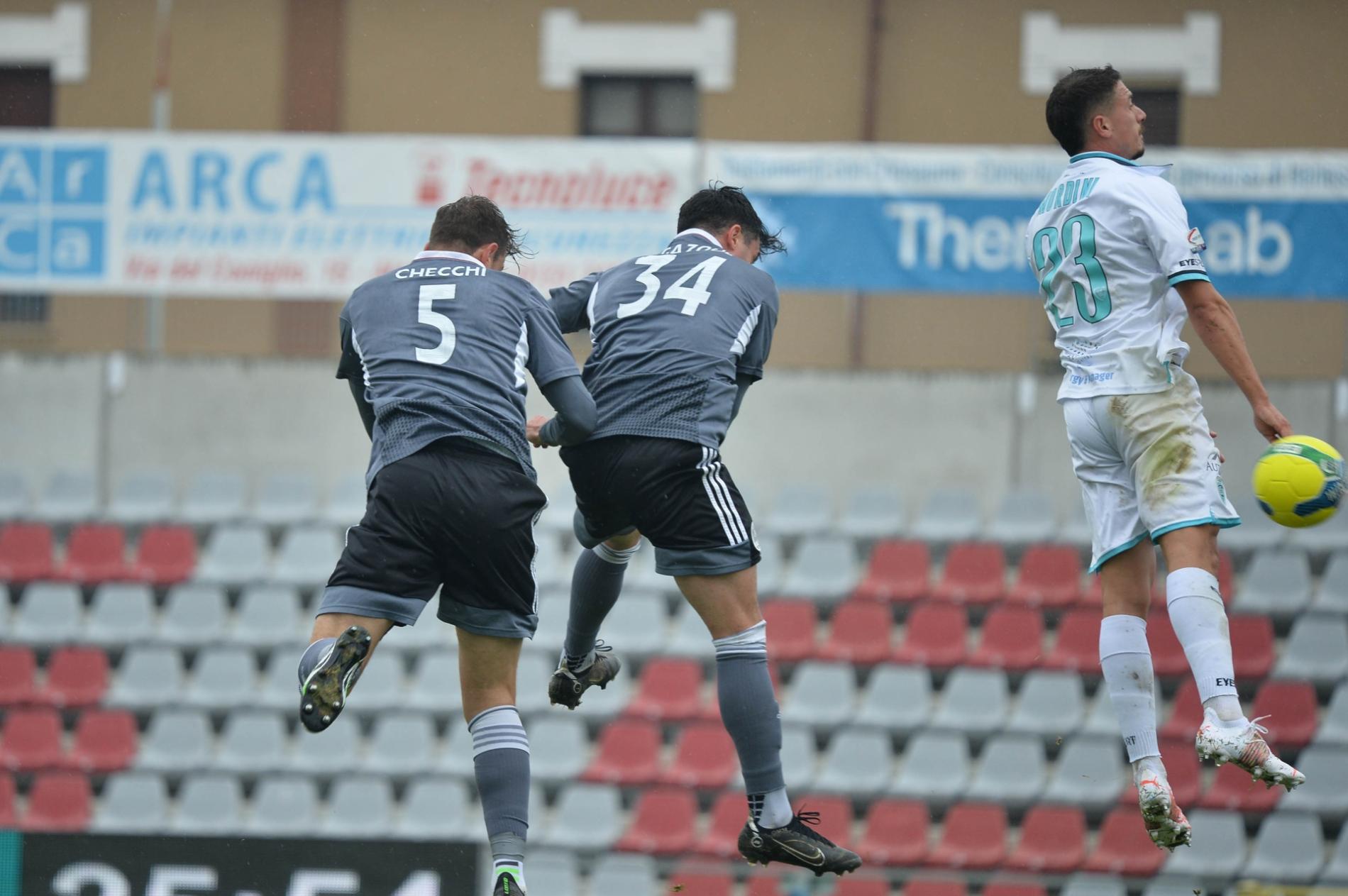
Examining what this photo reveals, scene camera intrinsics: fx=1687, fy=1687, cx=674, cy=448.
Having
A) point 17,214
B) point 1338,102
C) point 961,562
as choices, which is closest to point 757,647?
point 961,562

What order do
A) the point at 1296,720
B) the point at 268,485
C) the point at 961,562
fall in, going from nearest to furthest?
1. the point at 1296,720
2. the point at 961,562
3. the point at 268,485

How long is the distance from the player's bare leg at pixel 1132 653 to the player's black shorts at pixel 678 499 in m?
1.06

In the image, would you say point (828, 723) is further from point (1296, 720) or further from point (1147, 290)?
point (1147, 290)

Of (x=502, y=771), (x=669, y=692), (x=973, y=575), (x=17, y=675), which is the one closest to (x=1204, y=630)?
(x=502, y=771)

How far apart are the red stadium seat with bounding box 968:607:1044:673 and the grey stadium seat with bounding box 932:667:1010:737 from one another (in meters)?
0.10

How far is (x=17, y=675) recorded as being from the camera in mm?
10836

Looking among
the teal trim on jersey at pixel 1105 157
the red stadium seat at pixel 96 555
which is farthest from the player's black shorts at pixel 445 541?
the red stadium seat at pixel 96 555

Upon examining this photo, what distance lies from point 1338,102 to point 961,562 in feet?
14.6

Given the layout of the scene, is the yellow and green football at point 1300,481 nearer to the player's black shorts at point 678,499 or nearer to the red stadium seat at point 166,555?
the player's black shorts at point 678,499

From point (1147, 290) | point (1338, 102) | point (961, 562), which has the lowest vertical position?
point (961, 562)

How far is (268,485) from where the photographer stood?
1153cm

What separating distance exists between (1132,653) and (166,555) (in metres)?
7.92

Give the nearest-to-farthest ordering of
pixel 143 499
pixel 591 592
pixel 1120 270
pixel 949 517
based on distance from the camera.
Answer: pixel 1120 270 < pixel 591 592 < pixel 949 517 < pixel 143 499

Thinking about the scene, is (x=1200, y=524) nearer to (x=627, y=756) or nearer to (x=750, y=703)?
(x=750, y=703)
